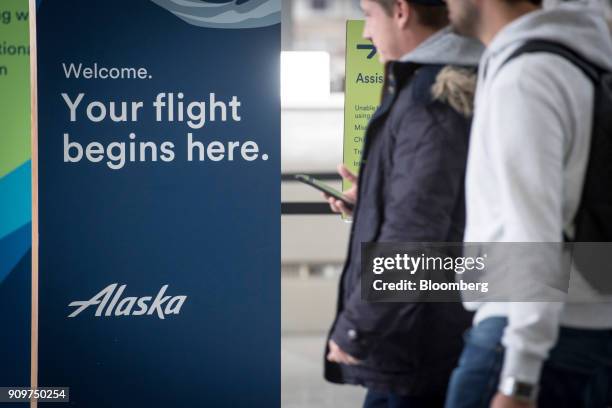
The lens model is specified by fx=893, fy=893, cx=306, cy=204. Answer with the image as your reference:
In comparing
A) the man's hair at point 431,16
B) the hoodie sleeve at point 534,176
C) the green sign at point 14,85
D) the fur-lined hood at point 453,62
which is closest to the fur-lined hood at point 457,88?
the fur-lined hood at point 453,62

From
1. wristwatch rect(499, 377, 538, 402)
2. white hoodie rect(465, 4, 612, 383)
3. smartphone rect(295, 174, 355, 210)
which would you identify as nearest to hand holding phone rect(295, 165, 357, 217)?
smartphone rect(295, 174, 355, 210)

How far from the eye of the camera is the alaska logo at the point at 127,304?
279cm

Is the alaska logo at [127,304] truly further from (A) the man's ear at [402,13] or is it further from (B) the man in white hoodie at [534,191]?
(A) the man's ear at [402,13]

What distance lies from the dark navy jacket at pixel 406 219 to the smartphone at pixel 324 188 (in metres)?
0.13

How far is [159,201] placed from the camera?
9.07ft

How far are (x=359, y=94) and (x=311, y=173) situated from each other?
11.5 inches

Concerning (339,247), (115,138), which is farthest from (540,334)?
(115,138)

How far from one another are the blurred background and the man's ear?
0.17 metres

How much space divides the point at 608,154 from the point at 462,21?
55cm

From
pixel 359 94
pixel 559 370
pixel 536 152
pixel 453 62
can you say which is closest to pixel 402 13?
pixel 453 62

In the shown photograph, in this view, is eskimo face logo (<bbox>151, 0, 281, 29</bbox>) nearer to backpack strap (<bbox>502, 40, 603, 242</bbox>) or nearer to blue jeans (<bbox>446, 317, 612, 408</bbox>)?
backpack strap (<bbox>502, 40, 603, 242</bbox>)

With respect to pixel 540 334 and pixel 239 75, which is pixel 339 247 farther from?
pixel 540 334

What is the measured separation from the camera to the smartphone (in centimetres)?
270

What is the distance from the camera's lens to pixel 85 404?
2832mm
